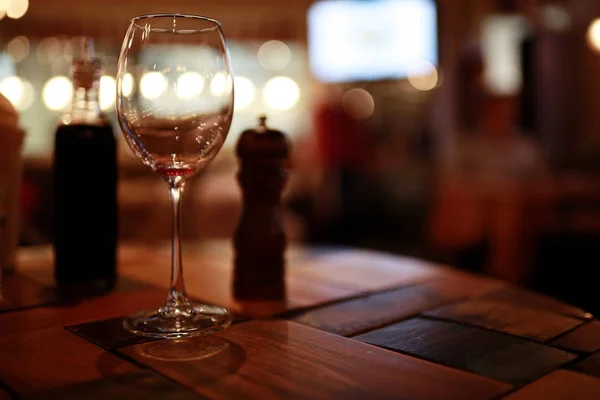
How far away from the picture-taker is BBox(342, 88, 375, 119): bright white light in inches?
258

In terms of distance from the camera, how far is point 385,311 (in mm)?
695

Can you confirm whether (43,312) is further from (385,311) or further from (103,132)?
(385,311)

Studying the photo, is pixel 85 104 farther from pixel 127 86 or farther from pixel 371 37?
pixel 371 37

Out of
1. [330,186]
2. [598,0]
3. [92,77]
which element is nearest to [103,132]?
[92,77]

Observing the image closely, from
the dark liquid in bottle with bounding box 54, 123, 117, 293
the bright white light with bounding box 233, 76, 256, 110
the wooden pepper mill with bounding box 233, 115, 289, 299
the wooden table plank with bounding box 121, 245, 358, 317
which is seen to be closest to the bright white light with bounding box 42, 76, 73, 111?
the bright white light with bounding box 233, 76, 256, 110

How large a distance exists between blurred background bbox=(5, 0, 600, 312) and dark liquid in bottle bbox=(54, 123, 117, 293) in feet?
6.42

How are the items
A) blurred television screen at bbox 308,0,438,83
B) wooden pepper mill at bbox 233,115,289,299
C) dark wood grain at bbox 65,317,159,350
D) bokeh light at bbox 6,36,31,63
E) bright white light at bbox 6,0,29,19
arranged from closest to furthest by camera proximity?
dark wood grain at bbox 65,317,159,350, wooden pepper mill at bbox 233,115,289,299, blurred television screen at bbox 308,0,438,83, bright white light at bbox 6,0,29,19, bokeh light at bbox 6,36,31,63

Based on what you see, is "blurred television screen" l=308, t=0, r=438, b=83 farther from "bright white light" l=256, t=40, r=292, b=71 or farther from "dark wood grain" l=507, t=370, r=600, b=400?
"dark wood grain" l=507, t=370, r=600, b=400

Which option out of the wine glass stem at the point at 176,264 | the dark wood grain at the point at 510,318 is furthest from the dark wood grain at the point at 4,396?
the dark wood grain at the point at 510,318

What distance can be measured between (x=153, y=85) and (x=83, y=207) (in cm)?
29

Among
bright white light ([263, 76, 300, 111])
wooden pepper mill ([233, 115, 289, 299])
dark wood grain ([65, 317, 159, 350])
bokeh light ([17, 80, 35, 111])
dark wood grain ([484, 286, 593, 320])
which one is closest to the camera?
dark wood grain ([65, 317, 159, 350])

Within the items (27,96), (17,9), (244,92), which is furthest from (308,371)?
(27,96)

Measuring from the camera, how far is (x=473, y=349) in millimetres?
544

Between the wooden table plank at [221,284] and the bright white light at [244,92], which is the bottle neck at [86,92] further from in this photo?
the bright white light at [244,92]
